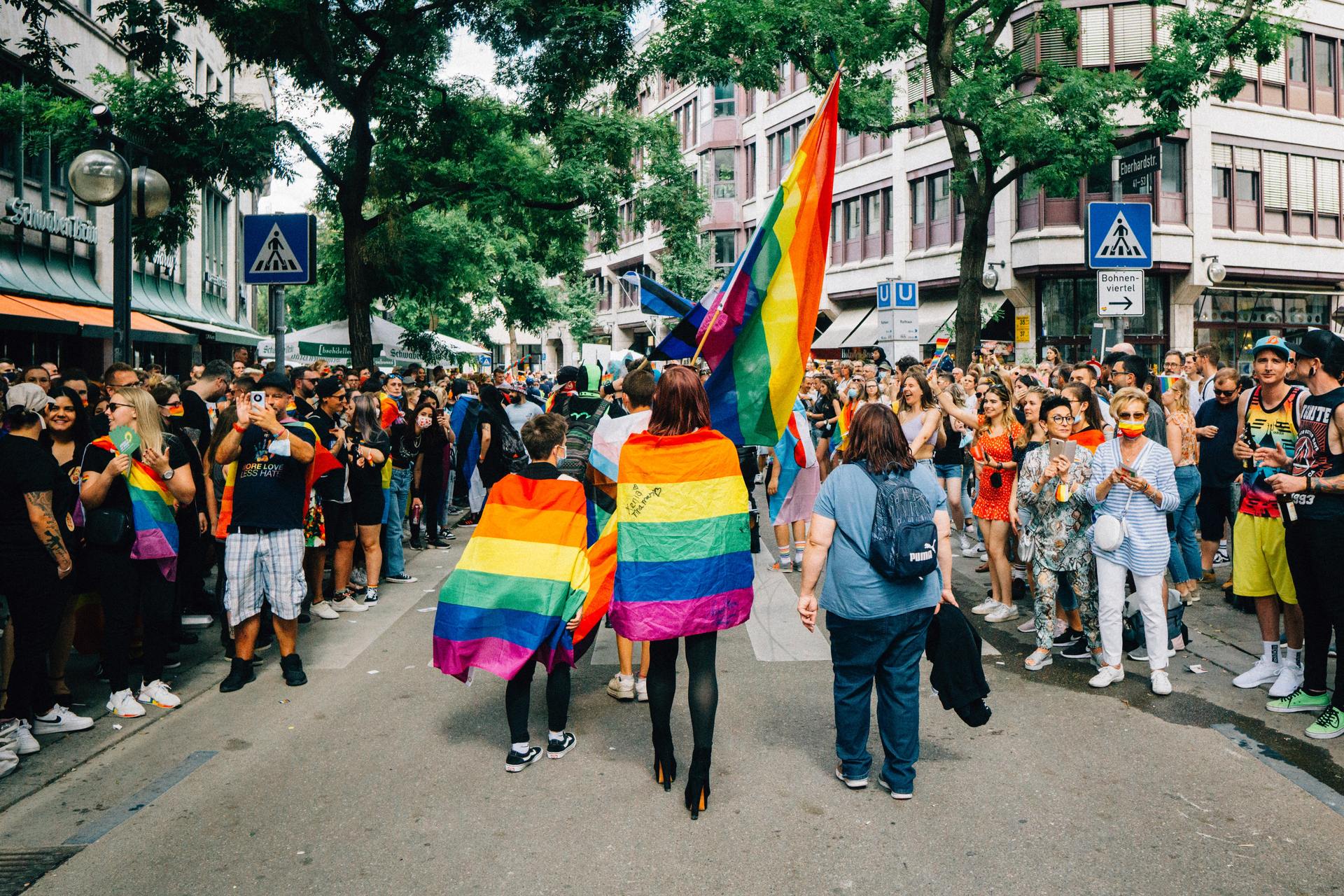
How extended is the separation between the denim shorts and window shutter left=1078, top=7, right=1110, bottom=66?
73.8 feet

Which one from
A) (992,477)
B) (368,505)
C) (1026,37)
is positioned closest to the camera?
(992,477)

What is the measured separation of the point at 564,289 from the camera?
179ft

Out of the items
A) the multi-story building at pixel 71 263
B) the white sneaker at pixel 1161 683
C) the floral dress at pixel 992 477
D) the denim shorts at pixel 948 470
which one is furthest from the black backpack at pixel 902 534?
the multi-story building at pixel 71 263

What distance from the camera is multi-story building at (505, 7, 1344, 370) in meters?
29.6

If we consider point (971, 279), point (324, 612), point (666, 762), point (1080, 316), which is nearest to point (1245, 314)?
point (1080, 316)

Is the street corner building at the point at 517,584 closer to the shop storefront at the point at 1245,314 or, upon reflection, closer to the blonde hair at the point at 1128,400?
the blonde hair at the point at 1128,400

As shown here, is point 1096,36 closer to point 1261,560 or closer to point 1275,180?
point 1275,180

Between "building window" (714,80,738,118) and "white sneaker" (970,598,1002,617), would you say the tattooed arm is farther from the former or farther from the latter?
"building window" (714,80,738,118)

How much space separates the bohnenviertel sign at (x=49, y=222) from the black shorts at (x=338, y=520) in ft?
47.6

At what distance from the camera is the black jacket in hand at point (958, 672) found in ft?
16.6

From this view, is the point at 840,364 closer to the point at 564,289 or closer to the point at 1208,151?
the point at 1208,151

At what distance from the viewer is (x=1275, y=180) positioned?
3134 cm

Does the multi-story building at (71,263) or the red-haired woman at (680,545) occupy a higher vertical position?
the multi-story building at (71,263)

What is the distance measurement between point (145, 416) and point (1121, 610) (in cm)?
604
